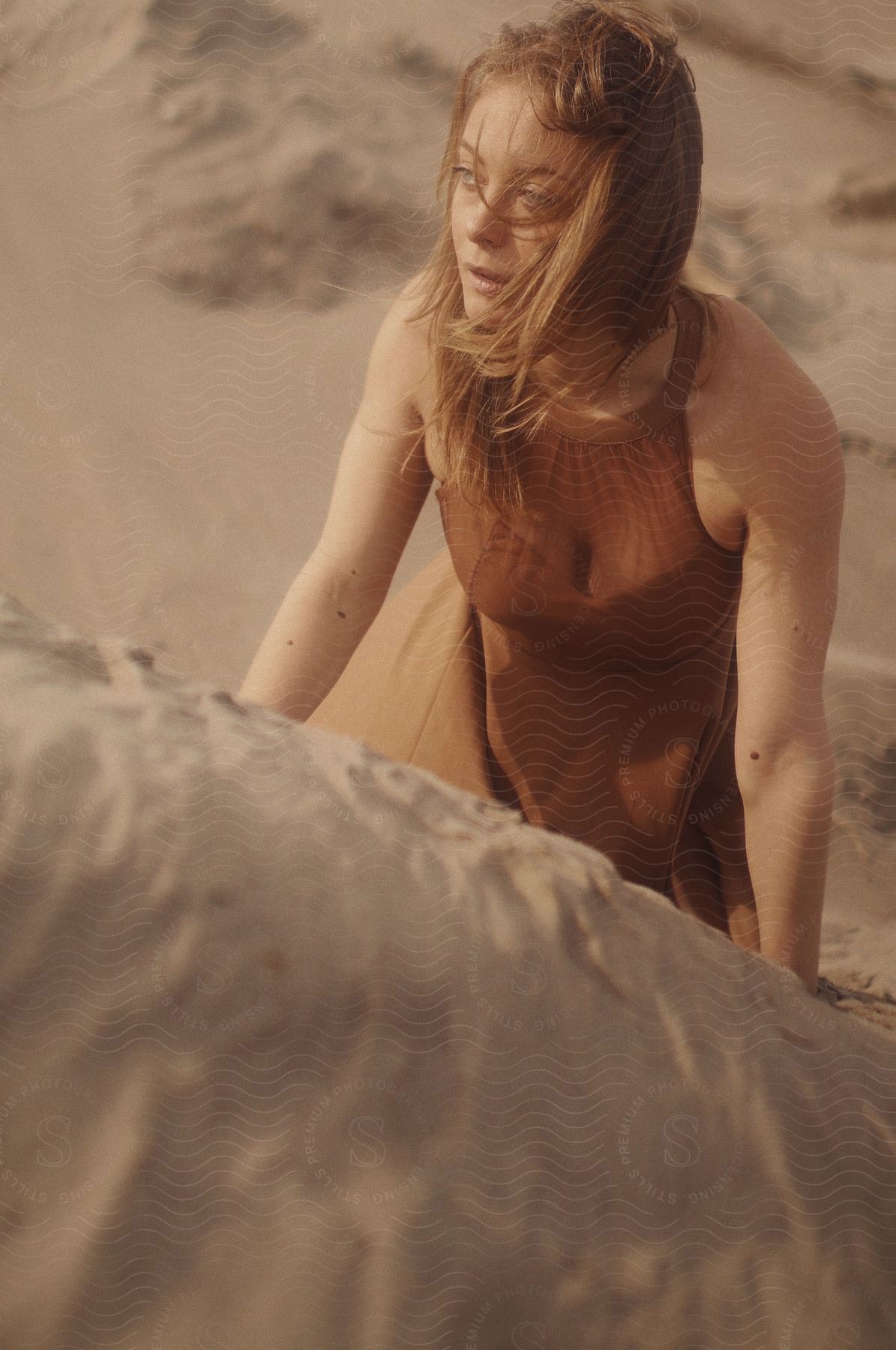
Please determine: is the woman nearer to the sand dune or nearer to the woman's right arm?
the woman's right arm

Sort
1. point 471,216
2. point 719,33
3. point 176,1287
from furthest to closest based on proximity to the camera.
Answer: point 719,33, point 471,216, point 176,1287

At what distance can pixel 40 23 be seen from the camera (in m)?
1.62

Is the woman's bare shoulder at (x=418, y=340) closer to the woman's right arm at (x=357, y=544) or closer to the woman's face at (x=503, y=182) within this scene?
the woman's right arm at (x=357, y=544)

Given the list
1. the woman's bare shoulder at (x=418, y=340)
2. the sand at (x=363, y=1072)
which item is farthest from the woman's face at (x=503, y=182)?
the sand at (x=363, y=1072)

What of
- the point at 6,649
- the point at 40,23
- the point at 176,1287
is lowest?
the point at 176,1287

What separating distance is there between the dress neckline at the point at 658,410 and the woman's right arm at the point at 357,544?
0.13m

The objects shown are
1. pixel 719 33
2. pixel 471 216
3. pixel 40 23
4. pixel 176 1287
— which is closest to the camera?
pixel 176 1287

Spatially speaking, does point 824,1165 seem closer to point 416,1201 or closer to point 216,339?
point 416,1201

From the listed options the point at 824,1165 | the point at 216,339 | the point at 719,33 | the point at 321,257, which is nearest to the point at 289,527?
the point at 216,339

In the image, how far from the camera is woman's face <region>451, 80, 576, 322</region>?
66 centimetres

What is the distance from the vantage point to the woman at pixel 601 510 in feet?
2.21

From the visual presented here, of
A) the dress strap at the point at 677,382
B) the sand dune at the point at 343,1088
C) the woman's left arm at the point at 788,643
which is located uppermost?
the dress strap at the point at 677,382

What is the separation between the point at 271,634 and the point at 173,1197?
1.67 feet

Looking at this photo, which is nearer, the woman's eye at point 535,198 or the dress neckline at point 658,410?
the woman's eye at point 535,198
